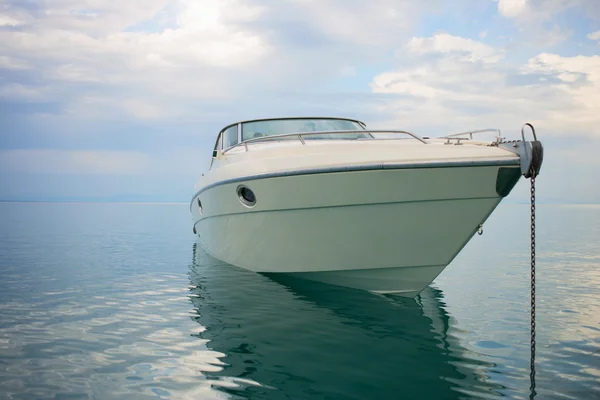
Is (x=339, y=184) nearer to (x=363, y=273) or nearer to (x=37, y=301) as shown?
(x=363, y=273)

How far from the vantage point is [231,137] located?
8.18m

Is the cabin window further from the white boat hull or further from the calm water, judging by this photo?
the calm water

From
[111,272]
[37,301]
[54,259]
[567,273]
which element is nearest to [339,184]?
[37,301]

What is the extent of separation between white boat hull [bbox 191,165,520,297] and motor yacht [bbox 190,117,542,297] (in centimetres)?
1

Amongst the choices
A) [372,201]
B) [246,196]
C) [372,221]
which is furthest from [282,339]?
[246,196]

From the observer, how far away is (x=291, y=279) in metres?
6.91

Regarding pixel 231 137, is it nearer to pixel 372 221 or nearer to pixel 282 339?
pixel 372 221

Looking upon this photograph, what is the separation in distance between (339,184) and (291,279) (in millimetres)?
2237

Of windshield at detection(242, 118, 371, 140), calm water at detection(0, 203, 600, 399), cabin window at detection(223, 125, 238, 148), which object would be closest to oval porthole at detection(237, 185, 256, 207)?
calm water at detection(0, 203, 600, 399)

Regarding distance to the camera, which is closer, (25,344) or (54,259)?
(25,344)

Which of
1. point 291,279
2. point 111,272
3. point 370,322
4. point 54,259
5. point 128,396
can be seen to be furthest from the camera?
point 54,259

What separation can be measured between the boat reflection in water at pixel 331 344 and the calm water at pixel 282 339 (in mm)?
18

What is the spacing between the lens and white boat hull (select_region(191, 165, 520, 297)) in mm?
5027

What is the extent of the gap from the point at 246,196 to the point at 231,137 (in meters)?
2.29
